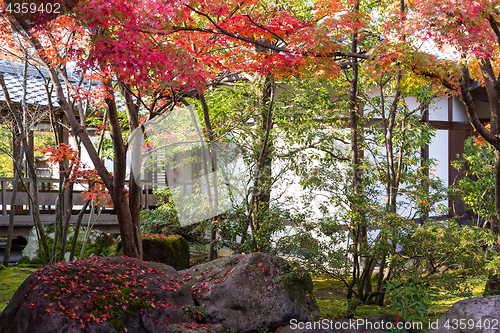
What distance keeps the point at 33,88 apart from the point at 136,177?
6526 mm

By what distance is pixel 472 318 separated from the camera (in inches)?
179

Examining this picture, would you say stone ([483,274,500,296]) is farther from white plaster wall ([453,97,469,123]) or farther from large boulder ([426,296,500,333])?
white plaster wall ([453,97,469,123])

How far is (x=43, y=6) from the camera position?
437 cm

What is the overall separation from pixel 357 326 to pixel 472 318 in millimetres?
1313

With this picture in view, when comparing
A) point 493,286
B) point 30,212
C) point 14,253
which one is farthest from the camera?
point 14,253

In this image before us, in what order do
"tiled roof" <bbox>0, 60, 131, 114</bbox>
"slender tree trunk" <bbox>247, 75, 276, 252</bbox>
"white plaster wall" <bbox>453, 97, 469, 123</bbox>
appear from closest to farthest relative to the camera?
"slender tree trunk" <bbox>247, 75, 276, 252</bbox>, "tiled roof" <bbox>0, 60, 131, 114</bbox>, "white plaster wall" <bbox>453, 97, 469, 123</bbox>

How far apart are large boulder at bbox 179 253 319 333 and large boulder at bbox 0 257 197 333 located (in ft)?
1.17

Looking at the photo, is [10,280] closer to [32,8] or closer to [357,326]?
[32,8]

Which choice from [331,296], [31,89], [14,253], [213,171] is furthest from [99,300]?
[31,89]

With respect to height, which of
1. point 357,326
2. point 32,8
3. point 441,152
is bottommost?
point 357,326

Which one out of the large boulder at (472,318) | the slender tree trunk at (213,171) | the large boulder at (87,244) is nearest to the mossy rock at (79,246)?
the large boulder at (87,244)

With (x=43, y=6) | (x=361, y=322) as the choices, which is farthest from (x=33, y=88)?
(x=361, y=322)

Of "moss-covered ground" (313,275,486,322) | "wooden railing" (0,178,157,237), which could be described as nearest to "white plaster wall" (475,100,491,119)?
"moss-covered ground" (313,275,486,322)

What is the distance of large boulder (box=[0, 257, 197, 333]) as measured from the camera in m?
3.94
